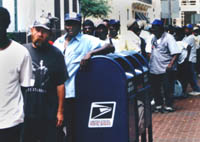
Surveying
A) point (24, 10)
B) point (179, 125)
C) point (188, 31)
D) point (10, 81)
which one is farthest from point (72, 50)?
point (24, 10)

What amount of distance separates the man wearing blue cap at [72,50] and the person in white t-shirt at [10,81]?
1.42m

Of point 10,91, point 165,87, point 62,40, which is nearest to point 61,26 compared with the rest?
point 165,87

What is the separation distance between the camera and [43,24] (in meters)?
6.04

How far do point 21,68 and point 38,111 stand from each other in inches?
36.3

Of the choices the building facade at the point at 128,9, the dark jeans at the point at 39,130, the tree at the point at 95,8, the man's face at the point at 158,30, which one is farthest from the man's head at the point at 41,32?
the tree at the point at 95,8

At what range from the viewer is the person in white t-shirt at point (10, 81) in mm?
4996

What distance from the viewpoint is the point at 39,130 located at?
6.04 m

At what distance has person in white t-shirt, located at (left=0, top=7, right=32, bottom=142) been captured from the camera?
5.00m

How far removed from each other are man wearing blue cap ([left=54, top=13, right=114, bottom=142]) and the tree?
45936 mm

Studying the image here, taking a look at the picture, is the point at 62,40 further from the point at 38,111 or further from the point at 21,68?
the point at 21,68

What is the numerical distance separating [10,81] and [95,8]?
4834 centimetres

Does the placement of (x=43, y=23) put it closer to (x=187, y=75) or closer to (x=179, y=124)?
(x=179, y=124)

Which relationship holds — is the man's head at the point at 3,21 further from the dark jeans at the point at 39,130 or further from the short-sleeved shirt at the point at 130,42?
the short-sleeved shirt at the point at 130,42

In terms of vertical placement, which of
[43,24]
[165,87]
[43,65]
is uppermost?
[43,24]
